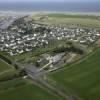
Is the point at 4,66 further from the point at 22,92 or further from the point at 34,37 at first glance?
the point at 34,37

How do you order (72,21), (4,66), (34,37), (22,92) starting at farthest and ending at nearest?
(72,21) → (34,37) → (4,66) → (22,92)

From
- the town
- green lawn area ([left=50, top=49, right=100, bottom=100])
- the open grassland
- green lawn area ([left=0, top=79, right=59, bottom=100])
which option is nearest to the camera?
green lawn area ([left=0, top=79, right=59, bottom=100])

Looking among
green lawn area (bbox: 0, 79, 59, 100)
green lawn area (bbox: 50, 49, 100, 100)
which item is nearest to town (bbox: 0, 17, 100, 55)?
green lawn area (bbox: 50, 49, 100, 100)

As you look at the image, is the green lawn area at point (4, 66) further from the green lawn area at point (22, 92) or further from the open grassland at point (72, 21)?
the open grassland at point (72, 21)

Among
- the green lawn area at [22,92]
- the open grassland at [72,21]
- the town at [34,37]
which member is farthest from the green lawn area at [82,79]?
the open grassland at [72,21]

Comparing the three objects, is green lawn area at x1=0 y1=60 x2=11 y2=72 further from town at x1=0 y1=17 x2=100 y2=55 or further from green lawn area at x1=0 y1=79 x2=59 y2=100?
town at x1=0 y1=17 x2=100 y2=55

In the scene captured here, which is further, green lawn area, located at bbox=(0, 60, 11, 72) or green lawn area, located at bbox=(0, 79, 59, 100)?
green lawn area, located at bbox=(0, 60, 11, 72)

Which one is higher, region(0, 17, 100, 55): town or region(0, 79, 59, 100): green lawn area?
region(0, 17, 100, 55): town

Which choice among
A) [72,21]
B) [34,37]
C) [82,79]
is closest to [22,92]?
[82,79]
